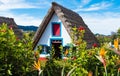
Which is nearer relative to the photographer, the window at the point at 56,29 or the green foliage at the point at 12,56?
the green foliage at the point at 12,56

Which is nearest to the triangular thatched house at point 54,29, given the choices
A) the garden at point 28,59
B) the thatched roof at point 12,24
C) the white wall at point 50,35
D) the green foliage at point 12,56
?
the white wall at point 50,35

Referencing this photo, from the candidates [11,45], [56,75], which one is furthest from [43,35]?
[11,45]

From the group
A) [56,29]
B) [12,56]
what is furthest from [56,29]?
[12,56]

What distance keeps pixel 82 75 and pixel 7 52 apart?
5.67ft

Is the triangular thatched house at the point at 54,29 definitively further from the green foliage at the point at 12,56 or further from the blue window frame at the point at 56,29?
the green foliage at the point at 12,56

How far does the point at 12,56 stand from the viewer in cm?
742

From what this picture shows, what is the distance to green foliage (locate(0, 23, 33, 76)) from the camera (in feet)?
23.2

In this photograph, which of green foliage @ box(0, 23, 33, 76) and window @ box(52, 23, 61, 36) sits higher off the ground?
window @ box(52, 23, 61, 36)

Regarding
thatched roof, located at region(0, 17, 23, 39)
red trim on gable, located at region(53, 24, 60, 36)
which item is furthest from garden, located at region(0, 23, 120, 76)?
red trim on gable, located at region(53, 24, 60, 36)

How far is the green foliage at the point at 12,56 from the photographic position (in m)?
7.07

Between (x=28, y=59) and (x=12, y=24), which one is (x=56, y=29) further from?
(x=28, y=59)

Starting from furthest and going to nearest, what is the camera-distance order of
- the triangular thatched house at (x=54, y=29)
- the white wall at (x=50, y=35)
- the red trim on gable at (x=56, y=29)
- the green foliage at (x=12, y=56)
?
1. the red trim on gable at (x=56, y=29)
2. the white wall at (x=50, y=35)
3. the triangular thatched house at (x=54, y=29)
4. the green foliage at (x=12, y=56)

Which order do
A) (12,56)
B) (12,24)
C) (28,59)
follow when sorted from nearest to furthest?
(12,56) → (28,59) → (12,24)

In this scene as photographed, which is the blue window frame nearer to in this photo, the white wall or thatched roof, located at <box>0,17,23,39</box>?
the white wall
